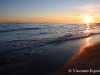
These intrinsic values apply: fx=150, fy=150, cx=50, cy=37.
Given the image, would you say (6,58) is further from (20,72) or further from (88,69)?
(88,69)

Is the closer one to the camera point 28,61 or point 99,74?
point 99,74

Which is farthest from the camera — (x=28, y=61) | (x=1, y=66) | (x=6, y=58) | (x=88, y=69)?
(x=6, y=58)

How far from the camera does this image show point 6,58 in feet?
30.6

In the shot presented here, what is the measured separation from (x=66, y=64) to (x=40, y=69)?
152 cm

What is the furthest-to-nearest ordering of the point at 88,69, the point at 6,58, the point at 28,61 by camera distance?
the point at 6,58, the point at 28,61, the point at 88,69

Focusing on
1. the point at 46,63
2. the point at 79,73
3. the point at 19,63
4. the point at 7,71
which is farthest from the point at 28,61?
the point at 79,73

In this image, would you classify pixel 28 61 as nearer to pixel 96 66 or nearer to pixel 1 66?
pixel 1 66

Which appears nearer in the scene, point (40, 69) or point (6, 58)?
point (40, 69)

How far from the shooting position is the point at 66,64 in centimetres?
797

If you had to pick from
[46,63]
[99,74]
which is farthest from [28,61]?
[99,74]

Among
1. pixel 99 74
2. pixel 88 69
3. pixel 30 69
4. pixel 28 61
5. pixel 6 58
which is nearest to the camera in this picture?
pixel 99 74

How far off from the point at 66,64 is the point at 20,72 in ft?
8.18

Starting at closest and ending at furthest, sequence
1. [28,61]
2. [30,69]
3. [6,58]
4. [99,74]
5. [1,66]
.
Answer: [99,74] → [30,69] → [1,66] → [28,61] → [6,58]

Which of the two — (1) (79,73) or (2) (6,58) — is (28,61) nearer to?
(2) (6,58)
